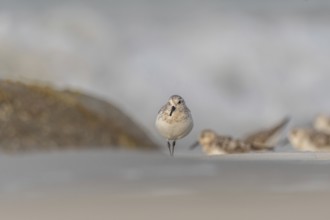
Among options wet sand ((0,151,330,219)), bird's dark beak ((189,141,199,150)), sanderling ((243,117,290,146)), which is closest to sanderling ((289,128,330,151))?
sanderling ((243,117,290,146))

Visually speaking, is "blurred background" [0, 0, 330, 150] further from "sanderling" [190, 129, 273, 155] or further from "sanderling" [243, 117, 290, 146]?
"sanderling" [190, 129, 273, 155]

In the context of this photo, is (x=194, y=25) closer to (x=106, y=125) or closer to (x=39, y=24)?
(x=39, y=24)

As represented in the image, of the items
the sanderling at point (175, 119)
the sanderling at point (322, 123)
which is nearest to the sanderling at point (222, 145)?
A: the sanderling at point (175, 119)

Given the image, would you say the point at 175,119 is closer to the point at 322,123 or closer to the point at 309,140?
the point at 309,140

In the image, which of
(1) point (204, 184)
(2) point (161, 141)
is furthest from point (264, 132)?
(1) point (204, 184)

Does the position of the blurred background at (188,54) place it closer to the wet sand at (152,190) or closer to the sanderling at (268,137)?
the sanderling at (268,137)
